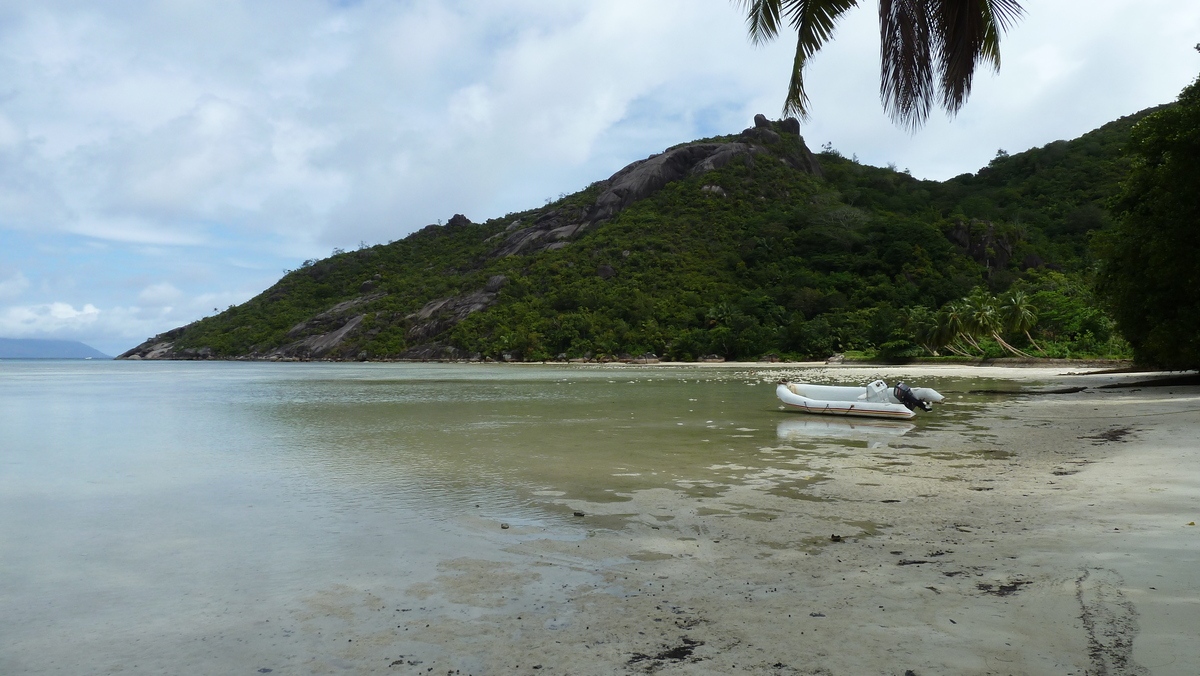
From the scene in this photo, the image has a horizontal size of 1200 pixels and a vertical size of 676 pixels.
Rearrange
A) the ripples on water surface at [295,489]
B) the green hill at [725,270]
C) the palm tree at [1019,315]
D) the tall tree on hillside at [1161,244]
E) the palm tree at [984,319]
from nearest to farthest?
the ripples on water surface at [295,489] → the tall tree on hillside at [1161,244] → the palm tree at [1019,315] → the palm tree at [984,319] → the green hill at [725,270]

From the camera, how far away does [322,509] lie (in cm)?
729

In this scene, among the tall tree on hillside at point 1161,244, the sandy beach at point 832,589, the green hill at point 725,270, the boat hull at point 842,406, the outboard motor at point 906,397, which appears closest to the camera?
the sandy beach at point 832,589

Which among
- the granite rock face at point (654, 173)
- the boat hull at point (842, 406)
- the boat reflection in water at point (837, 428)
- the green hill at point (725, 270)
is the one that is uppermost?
the granite rock face at point (654, 173)

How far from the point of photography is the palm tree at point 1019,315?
1753 inches

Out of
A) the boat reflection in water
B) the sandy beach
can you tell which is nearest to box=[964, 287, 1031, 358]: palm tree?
the boat reflection in water

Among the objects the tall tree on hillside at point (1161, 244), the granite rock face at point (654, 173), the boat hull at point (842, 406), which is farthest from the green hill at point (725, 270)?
the boat hull at point (842, 406)

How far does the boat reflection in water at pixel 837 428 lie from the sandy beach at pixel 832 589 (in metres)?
5.02

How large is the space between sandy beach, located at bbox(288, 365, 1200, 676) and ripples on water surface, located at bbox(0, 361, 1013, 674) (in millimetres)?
589

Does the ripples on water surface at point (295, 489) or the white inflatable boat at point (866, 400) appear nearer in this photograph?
the ripples on water surface at point (295, 489)

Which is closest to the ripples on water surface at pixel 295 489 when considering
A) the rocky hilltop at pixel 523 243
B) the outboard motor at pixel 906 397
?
the outboard motor at pixel 906 397

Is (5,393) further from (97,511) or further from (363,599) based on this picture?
(363,599)

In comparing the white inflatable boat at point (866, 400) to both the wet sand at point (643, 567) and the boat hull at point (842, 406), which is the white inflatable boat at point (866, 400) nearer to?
the boat hull at point (842, 406)

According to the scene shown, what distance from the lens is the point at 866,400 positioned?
51.7 ft

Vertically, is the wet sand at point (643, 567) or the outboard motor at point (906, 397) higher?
the outboard motor at point (906, 397)
